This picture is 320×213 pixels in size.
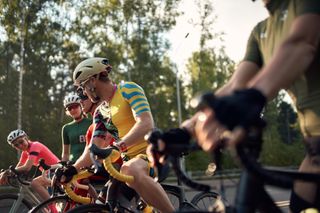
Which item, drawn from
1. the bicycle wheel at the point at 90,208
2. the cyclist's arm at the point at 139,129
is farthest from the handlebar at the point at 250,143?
the cyclist's arm at the point at 139,129

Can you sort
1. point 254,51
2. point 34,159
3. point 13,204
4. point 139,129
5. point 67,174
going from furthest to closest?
point 34,159, point 13,204, point 67,174, point 139,129, point 254,51

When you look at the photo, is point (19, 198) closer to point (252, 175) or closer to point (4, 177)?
point (4, 177)

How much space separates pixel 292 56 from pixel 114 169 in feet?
6.19

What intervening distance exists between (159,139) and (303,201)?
2.23 ft

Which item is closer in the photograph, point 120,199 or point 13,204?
point 120,199

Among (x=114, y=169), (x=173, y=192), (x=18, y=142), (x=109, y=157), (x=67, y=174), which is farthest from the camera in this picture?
(x=18, y=142)

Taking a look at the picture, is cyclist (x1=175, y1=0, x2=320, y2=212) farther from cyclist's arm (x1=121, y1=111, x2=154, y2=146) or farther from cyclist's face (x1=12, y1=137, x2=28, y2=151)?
cyclist's face (x1=12, y1=137, x2=28, y2=151)

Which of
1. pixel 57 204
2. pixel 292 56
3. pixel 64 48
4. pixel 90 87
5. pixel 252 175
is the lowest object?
pixel 57 204

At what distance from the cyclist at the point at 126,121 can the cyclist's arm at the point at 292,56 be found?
212 cm

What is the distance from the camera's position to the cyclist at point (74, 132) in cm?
728

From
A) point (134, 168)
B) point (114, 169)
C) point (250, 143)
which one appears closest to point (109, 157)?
point (114, 169)

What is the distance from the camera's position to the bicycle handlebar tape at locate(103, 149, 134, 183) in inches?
129

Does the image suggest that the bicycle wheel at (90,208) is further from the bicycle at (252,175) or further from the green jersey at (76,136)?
the green jersey at (76,136)

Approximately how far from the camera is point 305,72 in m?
1.93
